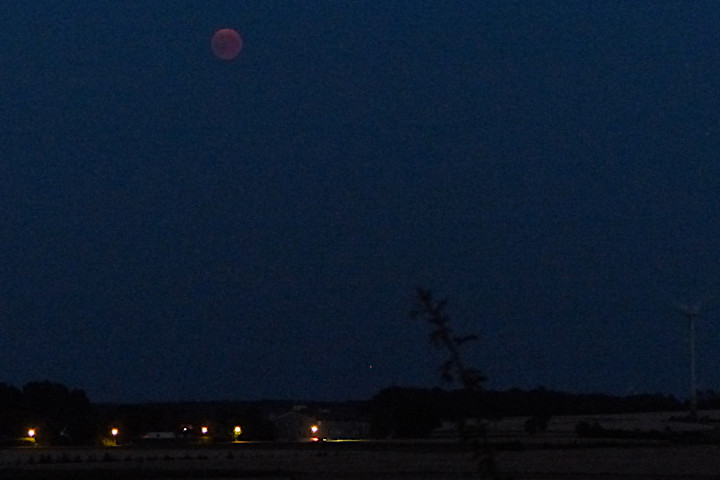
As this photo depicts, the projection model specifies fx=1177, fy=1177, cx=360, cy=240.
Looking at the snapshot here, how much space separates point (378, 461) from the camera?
7219 centimetres

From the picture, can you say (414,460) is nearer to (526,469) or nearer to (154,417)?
(526,469)

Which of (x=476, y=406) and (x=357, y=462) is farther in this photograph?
(x=357, y=462)

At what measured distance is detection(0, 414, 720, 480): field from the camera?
2333 inches

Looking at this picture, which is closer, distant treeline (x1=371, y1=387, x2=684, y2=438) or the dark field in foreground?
distant treeline (x1=371, y1=387, x2=684, y2=438)

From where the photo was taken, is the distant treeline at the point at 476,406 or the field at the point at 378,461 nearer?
the distant treeline at the point at 476,406

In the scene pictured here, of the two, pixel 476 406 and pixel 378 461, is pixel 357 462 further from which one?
pixel 476 406

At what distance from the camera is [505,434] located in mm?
111938

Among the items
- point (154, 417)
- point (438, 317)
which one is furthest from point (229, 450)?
point (438, 317)

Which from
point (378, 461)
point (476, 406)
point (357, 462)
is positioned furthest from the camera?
point (378, 461)

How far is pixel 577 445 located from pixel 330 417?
49.1m

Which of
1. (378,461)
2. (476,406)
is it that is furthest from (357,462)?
(476,406)

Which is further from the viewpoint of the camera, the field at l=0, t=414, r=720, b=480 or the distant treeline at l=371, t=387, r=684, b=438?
the field at l=0, t=414, r=720, b=480

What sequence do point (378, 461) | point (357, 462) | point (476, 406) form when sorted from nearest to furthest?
point (476, 406), point (357, 462), point (378, 461)

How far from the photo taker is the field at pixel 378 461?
5925 centimetres
